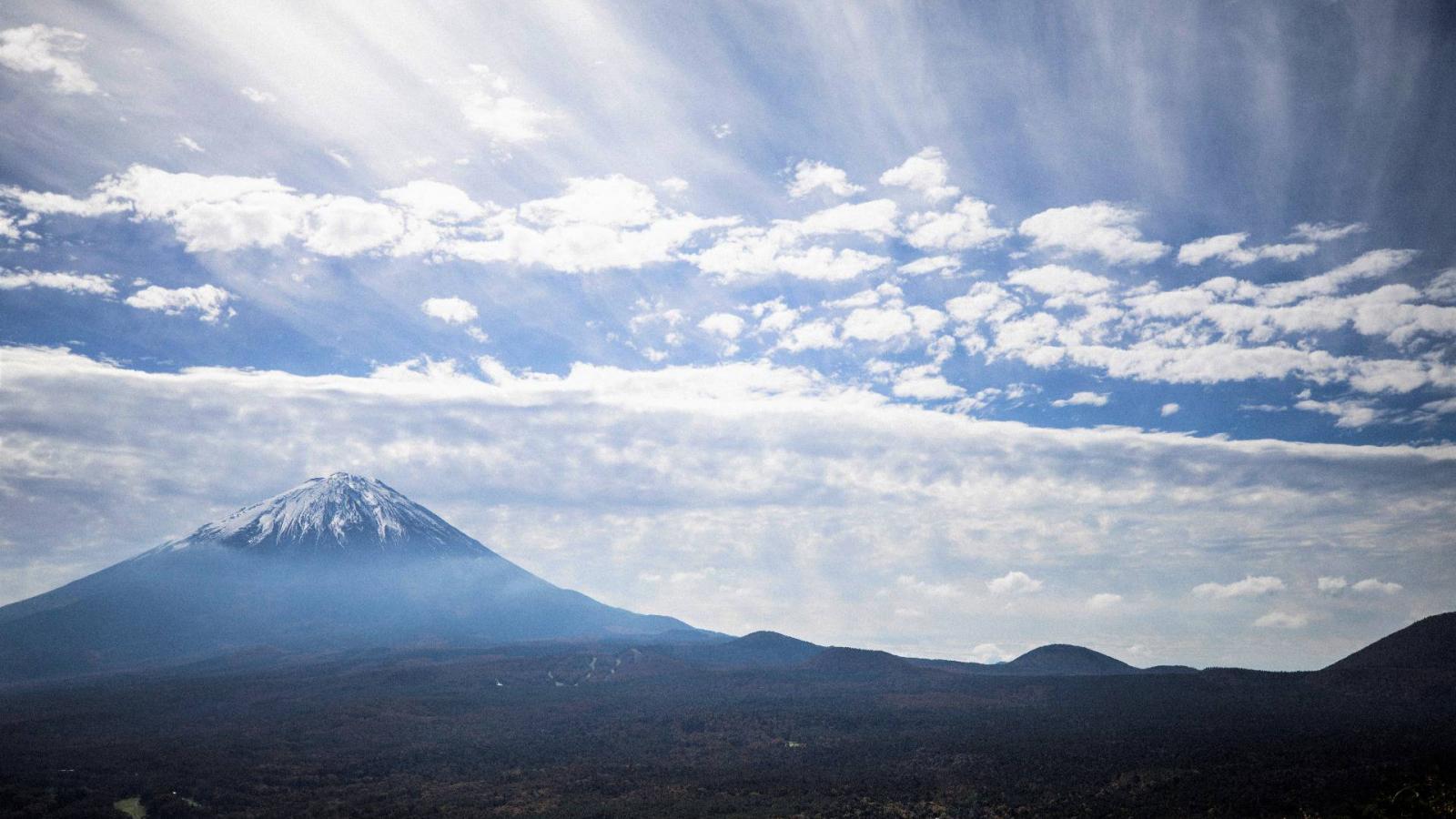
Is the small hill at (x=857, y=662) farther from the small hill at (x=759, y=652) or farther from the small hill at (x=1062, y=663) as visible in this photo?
the small hill at (x=1062, y=663)

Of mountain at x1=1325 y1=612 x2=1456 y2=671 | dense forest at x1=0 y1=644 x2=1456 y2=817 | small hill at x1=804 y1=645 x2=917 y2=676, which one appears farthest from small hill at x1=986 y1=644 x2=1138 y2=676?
mountain at x1=1325 y1=612 x2=1456 y2=671

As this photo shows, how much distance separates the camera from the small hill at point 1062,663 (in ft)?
527

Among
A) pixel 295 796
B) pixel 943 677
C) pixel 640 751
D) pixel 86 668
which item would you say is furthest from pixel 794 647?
pixel 86 668

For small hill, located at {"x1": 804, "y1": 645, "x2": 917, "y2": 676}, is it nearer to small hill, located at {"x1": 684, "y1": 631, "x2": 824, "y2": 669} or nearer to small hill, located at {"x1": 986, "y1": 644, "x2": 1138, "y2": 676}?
small hill, located at {"x1": 684, "y1": 631, "x2": 824, "y2": 669}

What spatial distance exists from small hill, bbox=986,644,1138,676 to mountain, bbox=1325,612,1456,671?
4451 centimetres

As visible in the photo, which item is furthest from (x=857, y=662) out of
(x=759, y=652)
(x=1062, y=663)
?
(x=1062, y=663)

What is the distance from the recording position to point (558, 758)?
260ft

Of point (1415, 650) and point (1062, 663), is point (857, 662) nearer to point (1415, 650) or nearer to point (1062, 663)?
point (1062, 663)

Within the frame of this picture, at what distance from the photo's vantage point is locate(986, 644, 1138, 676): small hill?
527 ft

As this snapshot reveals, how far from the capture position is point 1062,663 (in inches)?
6555

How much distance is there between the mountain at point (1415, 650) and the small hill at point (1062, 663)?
44.5 m

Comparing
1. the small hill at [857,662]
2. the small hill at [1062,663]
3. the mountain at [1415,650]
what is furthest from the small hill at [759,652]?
the mountain at [1415,650]

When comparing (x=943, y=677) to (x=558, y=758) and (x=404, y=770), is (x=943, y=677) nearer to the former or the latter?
(x=558, y=758)

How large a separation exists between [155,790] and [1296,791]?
250ft
